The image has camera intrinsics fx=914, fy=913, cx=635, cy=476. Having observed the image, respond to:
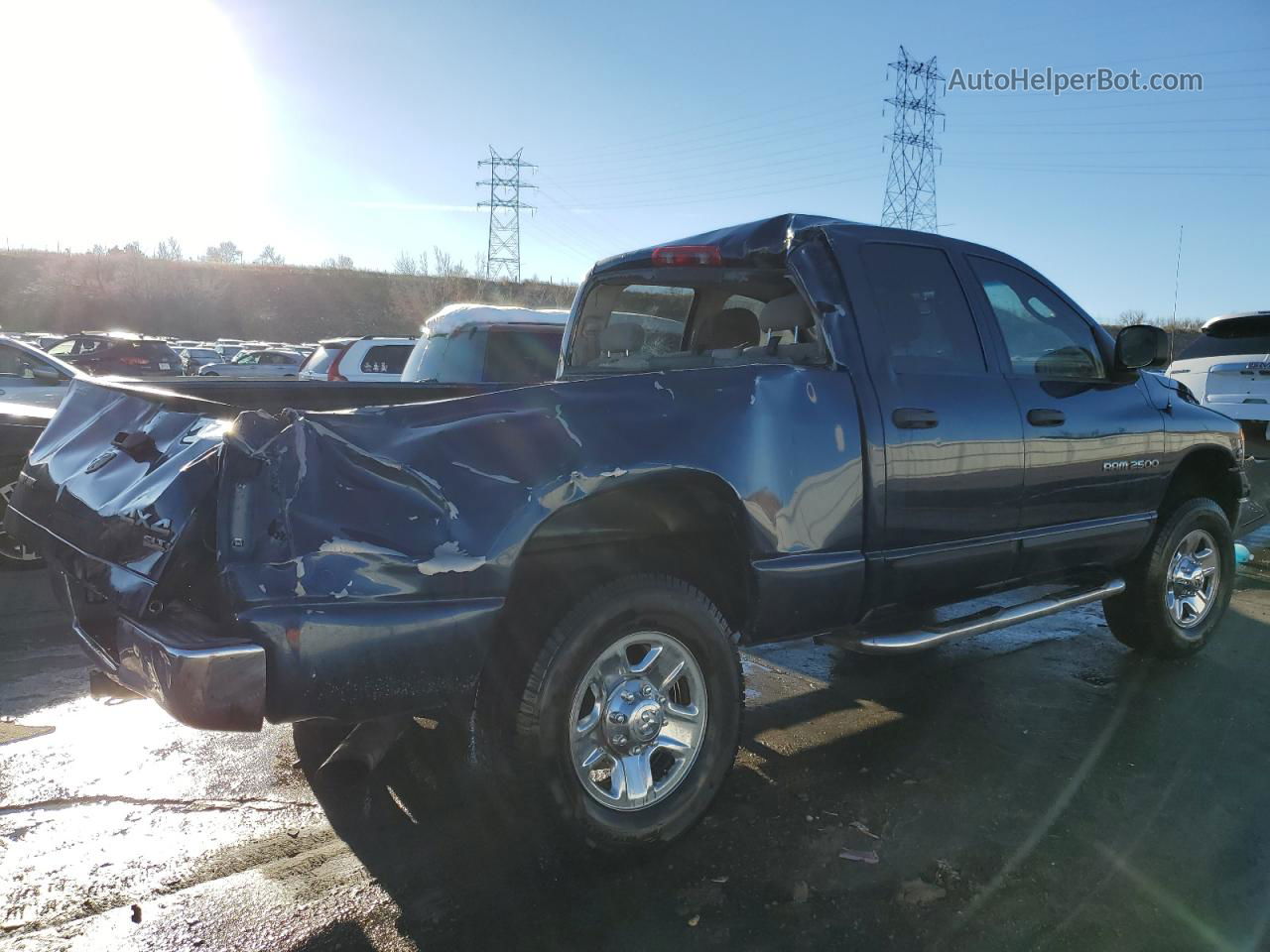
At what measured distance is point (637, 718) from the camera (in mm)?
2787

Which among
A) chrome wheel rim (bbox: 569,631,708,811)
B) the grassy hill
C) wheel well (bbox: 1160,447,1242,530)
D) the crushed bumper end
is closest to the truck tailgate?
the crushed bumper end

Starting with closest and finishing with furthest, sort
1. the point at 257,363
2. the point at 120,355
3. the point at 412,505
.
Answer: the point at 412,505
the point at 120,355
the point at 257,363

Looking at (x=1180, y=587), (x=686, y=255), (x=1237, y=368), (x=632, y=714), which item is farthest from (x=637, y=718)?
(x=1237, y=368)

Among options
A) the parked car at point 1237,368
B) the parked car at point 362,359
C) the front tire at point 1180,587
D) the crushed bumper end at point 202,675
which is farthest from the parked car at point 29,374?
the parked car at point 1237,368

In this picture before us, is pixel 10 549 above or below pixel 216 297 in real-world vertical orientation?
below

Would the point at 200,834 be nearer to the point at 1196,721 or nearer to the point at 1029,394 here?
the point at 1029,394

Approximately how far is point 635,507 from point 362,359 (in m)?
10.5

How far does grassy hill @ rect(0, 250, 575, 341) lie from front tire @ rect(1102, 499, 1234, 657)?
194 ft

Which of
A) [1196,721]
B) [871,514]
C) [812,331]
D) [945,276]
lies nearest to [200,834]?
[871,514]

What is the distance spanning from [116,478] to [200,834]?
1.22m

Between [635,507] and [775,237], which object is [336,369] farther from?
[635,507]

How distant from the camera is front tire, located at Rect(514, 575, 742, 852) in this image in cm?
257

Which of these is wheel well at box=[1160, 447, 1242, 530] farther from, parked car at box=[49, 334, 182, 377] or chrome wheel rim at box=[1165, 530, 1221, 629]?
parked car at box=[49, 334, 182, 377]

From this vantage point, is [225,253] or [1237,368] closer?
[1237,368]
